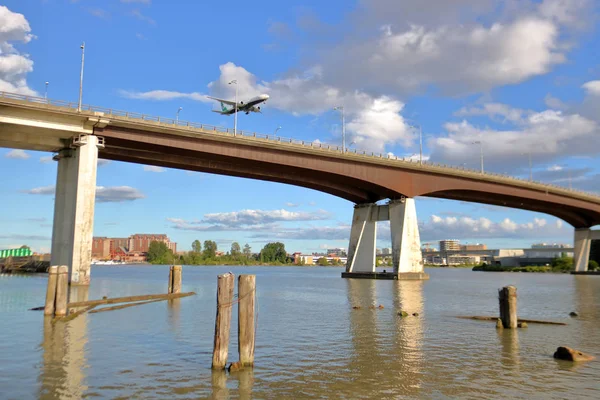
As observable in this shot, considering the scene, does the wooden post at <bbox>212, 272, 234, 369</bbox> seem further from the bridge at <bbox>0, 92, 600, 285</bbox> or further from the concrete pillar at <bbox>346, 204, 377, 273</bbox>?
the concrete pillar at <bbox>346, 204, 377, 273</bbox>

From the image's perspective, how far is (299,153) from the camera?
6450cm

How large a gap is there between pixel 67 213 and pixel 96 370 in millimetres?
41319

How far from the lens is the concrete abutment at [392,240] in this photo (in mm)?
71562

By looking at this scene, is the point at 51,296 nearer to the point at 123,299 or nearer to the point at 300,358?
the point at 123,299

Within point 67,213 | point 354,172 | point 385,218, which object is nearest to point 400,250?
point 385,218

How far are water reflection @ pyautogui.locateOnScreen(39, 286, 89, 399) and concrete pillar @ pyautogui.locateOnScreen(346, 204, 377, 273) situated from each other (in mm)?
60157

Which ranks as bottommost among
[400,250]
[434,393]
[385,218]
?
[434,393]

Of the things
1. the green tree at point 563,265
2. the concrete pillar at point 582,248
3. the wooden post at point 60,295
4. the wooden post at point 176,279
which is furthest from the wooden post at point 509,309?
the green tree at point 563,265

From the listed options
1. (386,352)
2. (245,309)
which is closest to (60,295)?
(245,309)

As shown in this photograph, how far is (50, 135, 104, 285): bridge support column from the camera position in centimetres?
4669

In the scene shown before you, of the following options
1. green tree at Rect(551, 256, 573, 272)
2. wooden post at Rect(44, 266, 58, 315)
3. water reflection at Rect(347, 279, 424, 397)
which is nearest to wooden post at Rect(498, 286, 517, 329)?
water reflection at Rect(347, 279, 424, 397)

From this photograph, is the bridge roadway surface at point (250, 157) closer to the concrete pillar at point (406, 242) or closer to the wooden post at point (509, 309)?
the concrete pillar at point (406, 242)

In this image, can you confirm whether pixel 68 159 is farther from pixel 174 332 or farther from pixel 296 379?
pixel 296 379

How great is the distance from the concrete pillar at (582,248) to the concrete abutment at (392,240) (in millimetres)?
64383
